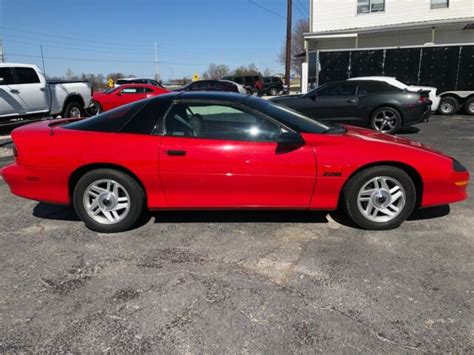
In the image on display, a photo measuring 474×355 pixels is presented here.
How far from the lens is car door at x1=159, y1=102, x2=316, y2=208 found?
3.66 metres

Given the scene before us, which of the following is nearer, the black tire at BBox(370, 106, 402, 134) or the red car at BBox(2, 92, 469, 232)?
the red car at BBox(2, 92, 469, 232)

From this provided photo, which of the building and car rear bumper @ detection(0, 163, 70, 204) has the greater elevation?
the building

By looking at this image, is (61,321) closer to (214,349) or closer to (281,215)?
(214,349)

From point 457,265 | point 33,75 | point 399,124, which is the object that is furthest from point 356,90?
→ point 33,75

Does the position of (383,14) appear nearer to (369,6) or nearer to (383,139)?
(369,6)

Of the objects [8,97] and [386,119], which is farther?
[8,97]

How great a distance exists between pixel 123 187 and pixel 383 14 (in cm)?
2085

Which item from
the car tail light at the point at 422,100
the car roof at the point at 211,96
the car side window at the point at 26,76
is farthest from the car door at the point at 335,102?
the car side window at the point at 26,76

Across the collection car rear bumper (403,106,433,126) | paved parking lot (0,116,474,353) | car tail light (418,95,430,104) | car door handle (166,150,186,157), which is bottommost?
paved parking lot (0,116,474,353)

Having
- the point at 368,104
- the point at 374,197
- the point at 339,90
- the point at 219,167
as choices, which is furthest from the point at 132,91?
the point at 374,197

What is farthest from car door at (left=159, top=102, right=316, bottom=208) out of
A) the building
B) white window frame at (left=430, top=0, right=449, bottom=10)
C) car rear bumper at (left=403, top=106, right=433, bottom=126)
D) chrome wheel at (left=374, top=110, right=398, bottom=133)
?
white window frame at (left=430, top=0, right=449, bottom=10)

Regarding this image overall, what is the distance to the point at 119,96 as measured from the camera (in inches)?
634

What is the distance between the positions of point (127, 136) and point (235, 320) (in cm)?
207

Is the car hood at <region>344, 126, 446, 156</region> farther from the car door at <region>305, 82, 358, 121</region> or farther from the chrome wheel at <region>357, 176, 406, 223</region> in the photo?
the car door at <region>305, 82, 358, 121</region>
